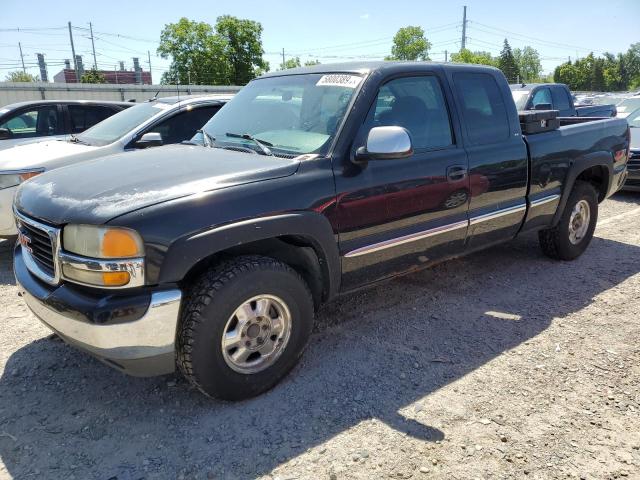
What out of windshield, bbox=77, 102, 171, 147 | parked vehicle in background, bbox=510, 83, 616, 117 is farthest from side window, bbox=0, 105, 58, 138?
parked vehicle in background, bbox=510, 83, 616, 117

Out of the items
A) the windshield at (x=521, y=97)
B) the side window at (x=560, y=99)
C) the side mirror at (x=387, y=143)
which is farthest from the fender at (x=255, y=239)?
the side window at (x=560, y=99)

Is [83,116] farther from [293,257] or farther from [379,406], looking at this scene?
[379,406]

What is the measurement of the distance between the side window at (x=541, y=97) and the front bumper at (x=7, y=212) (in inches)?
361

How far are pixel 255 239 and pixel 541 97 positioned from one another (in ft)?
31.6

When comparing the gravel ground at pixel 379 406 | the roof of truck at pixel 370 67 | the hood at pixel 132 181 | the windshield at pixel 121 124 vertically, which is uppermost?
the roof of truck at pixel 370 67

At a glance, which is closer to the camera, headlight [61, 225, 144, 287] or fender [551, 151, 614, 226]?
headlight [61, 225, 144, 287]

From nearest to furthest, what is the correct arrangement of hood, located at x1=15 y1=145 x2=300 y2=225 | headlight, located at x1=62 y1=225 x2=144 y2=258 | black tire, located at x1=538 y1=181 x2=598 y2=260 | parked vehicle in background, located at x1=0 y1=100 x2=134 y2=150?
1. headlight, located at x1=62 y1=225 x2=144 y2=258
2. hood, located at x1=15 y1=145 x2=300 y2=225
3. black tire, located at x1=538 y1=181 x2=598 y2=260
4. parked vehicle in background, located at x1=0 y1=100 x2=134 y2=150

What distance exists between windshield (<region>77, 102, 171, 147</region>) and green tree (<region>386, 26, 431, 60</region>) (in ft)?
199

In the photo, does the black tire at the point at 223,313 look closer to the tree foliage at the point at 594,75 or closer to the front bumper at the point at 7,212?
the front bumper at the point at 7,212

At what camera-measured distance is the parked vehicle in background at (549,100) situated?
1010 cm

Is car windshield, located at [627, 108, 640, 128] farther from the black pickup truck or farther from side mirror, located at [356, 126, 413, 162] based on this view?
side mirror, located at [356, 126, 413, 162]

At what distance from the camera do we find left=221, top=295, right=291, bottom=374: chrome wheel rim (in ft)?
9.04

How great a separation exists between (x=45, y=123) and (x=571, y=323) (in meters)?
7.73

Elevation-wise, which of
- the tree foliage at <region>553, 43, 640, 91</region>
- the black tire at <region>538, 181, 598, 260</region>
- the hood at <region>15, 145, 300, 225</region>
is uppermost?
the tree foliage at <region>553, 43, 640, 91</region>
